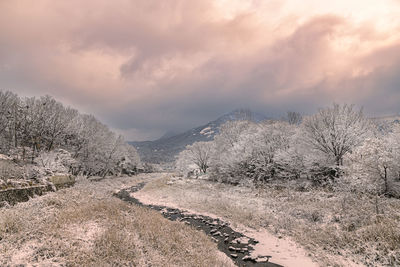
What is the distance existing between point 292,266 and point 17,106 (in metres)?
41.6

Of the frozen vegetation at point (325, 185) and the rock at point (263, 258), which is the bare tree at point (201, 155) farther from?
the rock at point (263, 258)

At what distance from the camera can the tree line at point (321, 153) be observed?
638 inches

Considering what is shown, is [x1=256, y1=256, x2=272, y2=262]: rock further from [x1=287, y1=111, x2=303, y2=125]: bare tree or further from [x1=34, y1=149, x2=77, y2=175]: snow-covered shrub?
[x1=287, y1=111, x2=303, y2=125]: bare tree

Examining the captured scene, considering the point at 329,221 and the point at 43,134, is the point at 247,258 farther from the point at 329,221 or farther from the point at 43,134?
the point at 43,134

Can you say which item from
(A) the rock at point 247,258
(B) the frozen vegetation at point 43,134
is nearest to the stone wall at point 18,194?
(B) the frozen vegetation at point 43,134

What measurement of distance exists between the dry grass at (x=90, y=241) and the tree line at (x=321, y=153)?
51.1 feet

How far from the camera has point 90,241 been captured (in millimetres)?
7523

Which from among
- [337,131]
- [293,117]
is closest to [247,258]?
[337,131]

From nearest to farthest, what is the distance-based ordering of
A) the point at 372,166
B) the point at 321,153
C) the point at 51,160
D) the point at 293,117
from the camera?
the point at 372,166 → the point at 321,153 → the point at 51,160 → the point at 293,117

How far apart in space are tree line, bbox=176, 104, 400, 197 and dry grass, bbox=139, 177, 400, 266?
8.70 ft

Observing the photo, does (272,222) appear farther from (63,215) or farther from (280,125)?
(280,125)

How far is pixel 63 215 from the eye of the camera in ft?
31.4

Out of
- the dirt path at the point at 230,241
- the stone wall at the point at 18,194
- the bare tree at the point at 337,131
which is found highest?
the bare tree at the point at 337,131

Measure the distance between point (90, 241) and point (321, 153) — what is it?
28.7 metres
